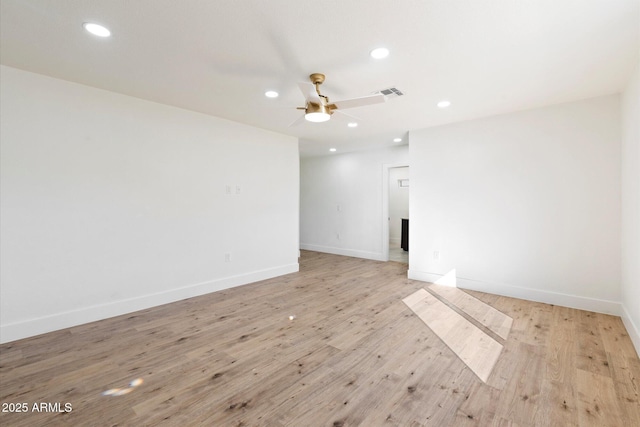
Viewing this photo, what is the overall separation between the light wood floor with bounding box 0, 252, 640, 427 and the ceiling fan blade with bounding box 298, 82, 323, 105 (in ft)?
7.38

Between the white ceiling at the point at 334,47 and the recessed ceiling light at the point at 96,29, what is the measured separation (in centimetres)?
5

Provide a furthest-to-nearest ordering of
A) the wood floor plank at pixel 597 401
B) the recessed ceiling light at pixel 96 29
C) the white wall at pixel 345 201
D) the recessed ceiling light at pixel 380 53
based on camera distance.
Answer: the white wall at pixel 345 201 < the recessed ceiling light at pixel 380 53 < the recessed ceiling light at pixel 96 29 < the wood floor plank at pixel 597 401

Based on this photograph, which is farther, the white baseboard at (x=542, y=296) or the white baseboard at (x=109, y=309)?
the white baseboard at (x=542, y=296)

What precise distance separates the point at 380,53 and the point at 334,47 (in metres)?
0.40

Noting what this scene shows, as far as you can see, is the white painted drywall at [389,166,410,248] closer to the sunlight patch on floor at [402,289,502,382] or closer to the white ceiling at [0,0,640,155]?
the sunlight patch on floor at [402,289,502,382]

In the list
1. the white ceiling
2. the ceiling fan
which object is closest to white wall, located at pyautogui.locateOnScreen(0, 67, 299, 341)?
Result: the white ceiling

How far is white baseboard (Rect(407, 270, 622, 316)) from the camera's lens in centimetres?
340

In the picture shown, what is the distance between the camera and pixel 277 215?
17.2 ft

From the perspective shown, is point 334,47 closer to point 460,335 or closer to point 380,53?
point 380,53

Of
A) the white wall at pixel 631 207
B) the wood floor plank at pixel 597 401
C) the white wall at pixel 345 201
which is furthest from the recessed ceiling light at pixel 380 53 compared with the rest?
the white wall at pixel 345 201

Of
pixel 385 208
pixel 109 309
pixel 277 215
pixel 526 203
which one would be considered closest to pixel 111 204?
pixel 109 309

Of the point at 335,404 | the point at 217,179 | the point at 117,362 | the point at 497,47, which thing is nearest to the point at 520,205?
the point at 497,47

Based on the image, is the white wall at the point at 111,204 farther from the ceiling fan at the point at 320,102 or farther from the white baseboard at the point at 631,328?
the white baseboard at the point at 631,328

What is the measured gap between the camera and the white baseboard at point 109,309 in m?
2.79
